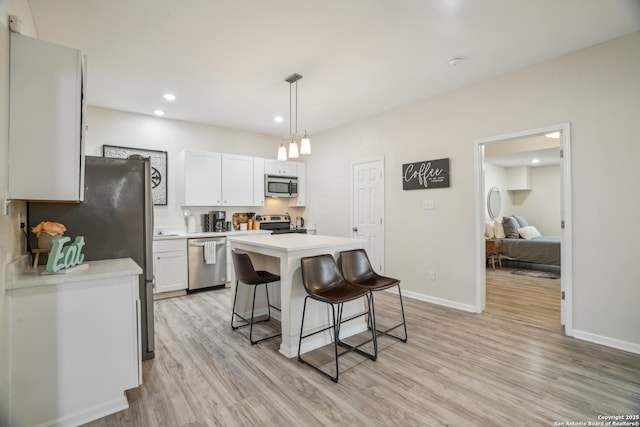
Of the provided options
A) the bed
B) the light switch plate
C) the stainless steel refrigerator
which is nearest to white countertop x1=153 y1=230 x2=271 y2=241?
the stainless steel refrigerator

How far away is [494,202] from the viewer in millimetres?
7742

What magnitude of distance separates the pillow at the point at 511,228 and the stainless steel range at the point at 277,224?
4611 mm

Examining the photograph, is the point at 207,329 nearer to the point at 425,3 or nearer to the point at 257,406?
the point at 257,406

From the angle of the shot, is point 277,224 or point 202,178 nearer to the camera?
point 202,178

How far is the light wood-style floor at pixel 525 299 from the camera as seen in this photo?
344cm

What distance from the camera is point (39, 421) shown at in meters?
1.70

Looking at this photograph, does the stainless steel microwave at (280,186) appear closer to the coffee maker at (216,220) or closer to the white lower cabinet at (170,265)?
the coffee maker at (216,220)

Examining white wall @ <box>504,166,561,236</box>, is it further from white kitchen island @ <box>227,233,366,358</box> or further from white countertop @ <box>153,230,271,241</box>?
white kitchen island @ <box>227,233,366,358</box>

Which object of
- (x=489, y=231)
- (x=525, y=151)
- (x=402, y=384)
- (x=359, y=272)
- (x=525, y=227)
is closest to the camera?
(x=402, y=384)

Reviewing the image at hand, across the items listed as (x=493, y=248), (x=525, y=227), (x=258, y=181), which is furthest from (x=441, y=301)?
(x=525, y=227)

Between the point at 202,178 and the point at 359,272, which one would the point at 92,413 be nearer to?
the point at 359,272

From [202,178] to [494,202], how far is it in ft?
22.7

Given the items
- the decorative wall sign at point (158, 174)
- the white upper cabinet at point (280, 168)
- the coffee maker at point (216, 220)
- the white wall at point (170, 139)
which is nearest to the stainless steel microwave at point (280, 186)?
the white upper cabinet at point (280, 168)

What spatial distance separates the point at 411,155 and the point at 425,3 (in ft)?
7.46
